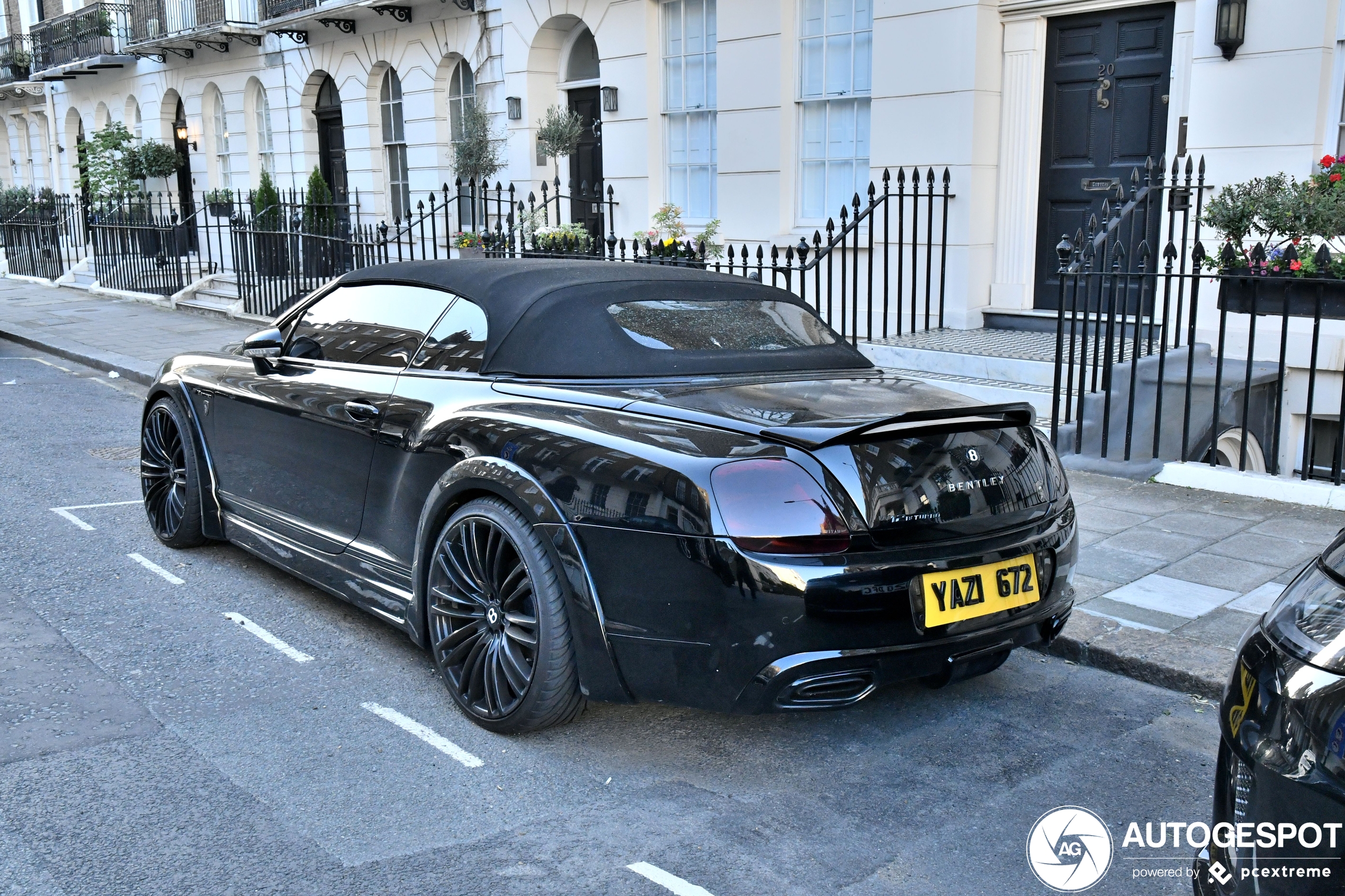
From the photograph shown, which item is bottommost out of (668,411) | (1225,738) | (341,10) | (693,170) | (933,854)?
(933,854)

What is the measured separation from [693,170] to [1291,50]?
20.6ft

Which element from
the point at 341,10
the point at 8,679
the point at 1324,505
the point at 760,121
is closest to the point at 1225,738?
the point at 8,679

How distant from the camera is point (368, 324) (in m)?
4.66

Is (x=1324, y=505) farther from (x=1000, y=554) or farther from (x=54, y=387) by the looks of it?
(x=54, y=387)

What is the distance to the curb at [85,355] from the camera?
11.8 metres

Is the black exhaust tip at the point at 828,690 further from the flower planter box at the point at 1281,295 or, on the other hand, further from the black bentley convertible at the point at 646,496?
the flower planter box at the point at 1281,295

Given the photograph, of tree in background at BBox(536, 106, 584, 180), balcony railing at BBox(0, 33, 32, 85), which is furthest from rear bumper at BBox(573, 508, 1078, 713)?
balcony railing at BBox(0, 33, 32, 85)

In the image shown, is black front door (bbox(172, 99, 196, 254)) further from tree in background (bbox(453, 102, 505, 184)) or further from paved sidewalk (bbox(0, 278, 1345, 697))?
paved sidewalk (bbox(0, 278, 1345, 697))

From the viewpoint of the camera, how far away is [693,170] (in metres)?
12.7

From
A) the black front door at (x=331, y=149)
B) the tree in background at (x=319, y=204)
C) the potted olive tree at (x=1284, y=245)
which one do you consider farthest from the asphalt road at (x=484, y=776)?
the black front door at (x=331, y=149)

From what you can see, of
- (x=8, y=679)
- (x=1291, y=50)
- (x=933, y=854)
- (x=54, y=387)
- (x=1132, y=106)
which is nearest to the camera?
(x=933, y=854)

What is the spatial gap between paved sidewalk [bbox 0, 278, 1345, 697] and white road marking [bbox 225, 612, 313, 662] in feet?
9.61

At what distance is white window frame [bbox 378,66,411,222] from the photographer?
700 inches

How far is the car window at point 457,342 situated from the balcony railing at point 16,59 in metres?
31.0
